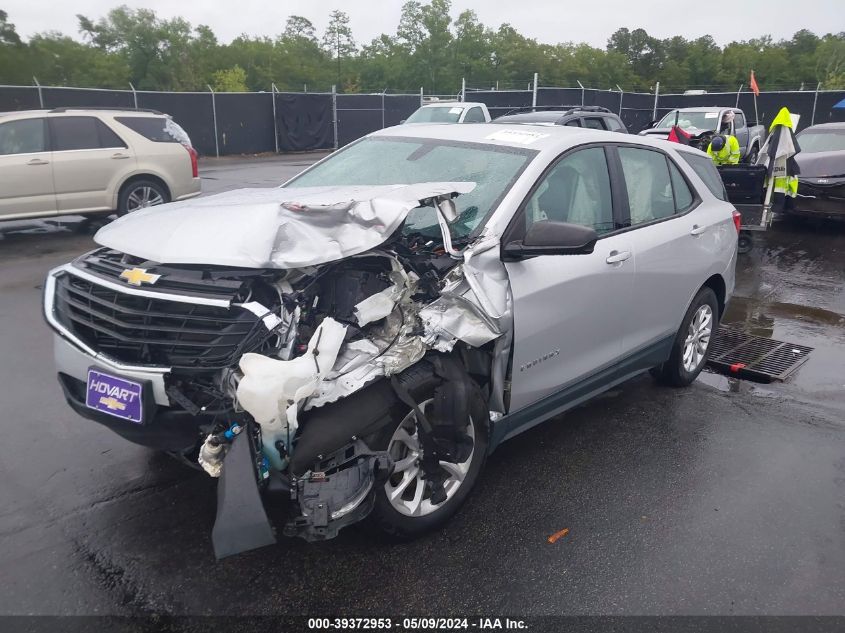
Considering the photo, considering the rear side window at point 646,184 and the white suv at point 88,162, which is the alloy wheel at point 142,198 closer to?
the white suv at point 88,162

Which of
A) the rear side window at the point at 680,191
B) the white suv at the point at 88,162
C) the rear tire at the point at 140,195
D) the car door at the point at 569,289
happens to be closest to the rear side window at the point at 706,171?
the rear side window at the point at 680,191

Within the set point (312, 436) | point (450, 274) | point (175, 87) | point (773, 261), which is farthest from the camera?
point (175, 87)

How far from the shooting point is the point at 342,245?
2975 mm

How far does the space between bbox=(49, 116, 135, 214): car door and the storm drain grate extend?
8385 mm

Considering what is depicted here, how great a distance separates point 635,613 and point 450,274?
163 cm

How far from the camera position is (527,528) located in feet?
10.9

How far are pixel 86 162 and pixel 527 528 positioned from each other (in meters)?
8.82

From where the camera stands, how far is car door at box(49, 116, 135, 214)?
9.48 m

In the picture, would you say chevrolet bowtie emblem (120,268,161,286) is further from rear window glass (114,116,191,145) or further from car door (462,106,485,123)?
car door (462,106,485,123)

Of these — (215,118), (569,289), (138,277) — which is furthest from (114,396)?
(215,118)

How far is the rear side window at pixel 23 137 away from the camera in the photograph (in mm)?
9094

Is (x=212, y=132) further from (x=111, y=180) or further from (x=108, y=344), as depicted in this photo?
(x=108, y=344)

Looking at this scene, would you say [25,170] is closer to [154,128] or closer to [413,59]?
[154,128]

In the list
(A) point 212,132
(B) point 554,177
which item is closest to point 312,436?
(B) point 554,177
